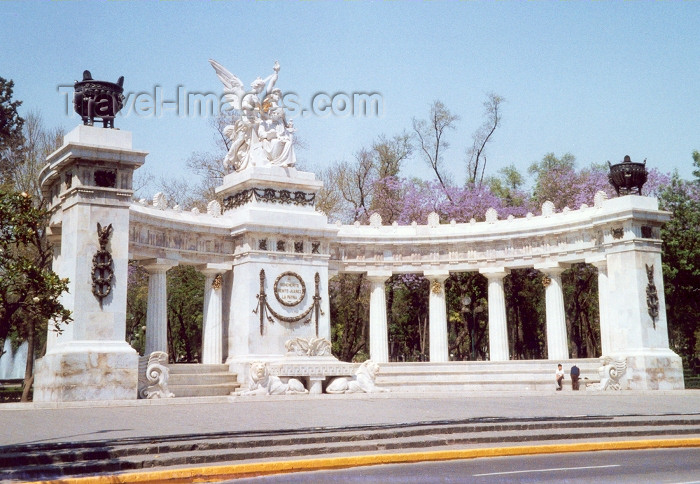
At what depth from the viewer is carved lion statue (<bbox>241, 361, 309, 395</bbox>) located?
29.4m

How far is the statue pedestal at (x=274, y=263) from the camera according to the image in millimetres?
35312

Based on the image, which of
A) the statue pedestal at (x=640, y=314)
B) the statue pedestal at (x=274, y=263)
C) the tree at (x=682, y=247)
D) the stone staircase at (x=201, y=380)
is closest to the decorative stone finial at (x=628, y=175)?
the statue pedestal at (x=640, y=314)

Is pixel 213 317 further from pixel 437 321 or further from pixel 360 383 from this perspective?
pixel 437 321

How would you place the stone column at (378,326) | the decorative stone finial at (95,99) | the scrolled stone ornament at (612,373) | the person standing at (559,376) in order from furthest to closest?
the stone column at (378,326) < the person standing at (559,376) < the scrolled stone ornament at (612,373) < the decorative stone finial at (95,99)

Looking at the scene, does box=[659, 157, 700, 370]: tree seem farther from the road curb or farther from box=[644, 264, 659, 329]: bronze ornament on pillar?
the road curb

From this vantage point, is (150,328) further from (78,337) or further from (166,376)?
(78,337)

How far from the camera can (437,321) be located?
41000mm

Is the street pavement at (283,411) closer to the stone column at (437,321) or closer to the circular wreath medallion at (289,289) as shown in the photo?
the circular wreath medallion at (289,289)

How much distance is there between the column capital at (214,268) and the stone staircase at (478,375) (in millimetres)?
8619

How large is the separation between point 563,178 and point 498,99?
8.18 m

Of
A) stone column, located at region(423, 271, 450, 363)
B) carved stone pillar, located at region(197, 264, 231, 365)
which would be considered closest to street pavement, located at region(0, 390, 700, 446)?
carved stone pillar, located at region(197, 264, 231, 365)

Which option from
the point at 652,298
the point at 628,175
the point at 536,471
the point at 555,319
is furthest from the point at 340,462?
the point at 555,319

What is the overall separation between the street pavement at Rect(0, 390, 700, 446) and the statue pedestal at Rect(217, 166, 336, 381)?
7.10 m

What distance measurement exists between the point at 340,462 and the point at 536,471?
355 cm
